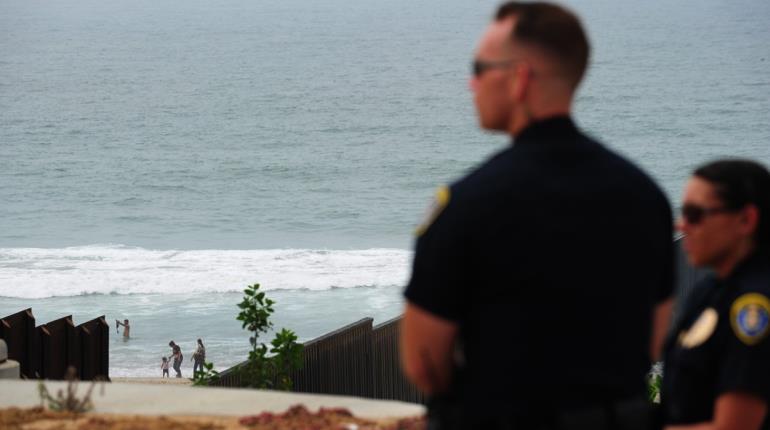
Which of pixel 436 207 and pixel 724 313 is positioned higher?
pixel 436 207

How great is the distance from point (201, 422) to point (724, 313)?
9.03 feet

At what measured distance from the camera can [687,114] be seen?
8700 centimetres

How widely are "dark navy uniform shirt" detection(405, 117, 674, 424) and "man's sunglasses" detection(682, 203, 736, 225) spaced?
2.04 feet

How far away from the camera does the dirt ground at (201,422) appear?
16.3 feet

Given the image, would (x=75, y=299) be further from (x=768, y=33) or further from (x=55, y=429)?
(x=768, y=33)

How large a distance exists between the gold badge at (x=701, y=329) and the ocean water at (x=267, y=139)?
26.6 metres

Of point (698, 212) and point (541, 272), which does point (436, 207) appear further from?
point (698, 212)

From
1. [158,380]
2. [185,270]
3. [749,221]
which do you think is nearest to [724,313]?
[749,221]

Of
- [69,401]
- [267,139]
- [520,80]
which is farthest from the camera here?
[267,139]

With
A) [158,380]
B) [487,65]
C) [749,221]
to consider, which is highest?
[487,65]

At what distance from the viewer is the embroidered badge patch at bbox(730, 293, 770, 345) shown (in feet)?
9.49

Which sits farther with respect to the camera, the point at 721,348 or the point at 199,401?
the point at 199,401

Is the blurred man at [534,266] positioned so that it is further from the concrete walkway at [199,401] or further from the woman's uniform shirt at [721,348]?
the concrete walkway at [199,401]

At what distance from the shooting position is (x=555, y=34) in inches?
94.7
